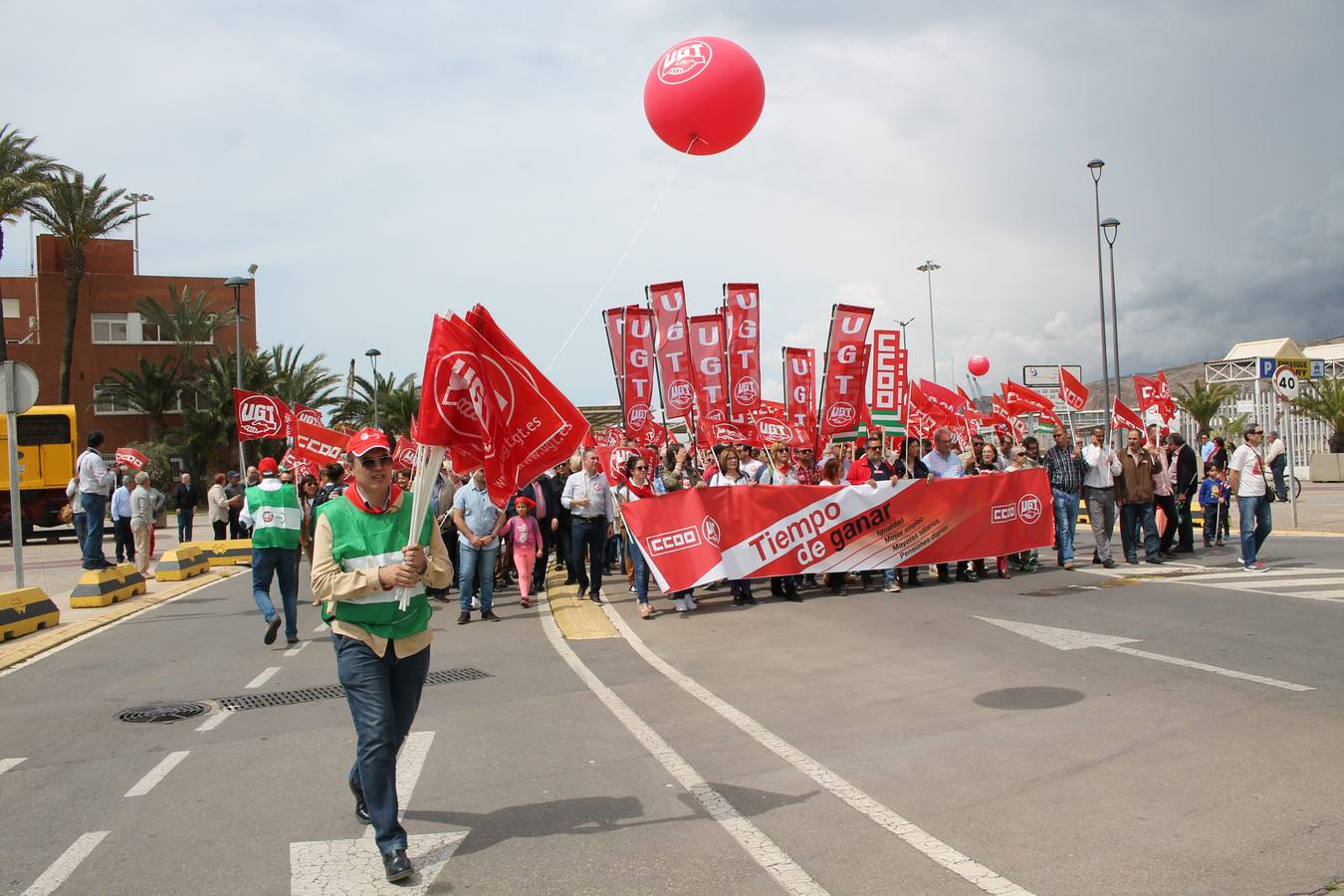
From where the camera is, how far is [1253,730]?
6.22 metres

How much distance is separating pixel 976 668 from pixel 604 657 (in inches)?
131

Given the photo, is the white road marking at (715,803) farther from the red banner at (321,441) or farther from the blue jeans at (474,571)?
the red banner at (321,441)

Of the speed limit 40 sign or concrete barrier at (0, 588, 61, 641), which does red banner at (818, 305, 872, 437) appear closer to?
the speed limit 40 sign


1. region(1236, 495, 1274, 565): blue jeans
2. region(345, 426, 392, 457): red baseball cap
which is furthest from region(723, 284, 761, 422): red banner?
region(345, 426, 392, 457): red baseball cap

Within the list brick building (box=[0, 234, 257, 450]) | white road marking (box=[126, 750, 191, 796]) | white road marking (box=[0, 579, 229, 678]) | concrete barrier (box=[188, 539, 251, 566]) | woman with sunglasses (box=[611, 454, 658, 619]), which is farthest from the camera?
brick building (box=[0, 234, 257, 450])

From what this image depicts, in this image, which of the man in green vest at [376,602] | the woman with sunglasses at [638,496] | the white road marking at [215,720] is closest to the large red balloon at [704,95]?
the woman with sunglasses at [638,496]

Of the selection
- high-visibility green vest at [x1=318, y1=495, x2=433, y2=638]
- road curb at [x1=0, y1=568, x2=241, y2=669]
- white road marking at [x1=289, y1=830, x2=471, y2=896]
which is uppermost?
high-visibility green vest at [x1=318, y1=495, x2=433, y2=638]

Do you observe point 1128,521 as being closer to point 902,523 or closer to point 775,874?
point 902,523

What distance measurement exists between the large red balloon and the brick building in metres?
45.9

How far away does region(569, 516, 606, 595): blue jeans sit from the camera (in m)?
13.8

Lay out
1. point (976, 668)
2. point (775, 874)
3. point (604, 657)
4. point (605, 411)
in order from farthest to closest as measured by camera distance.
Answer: point (605, 411), point (604, 657), point (976, 668), point (775, 874)

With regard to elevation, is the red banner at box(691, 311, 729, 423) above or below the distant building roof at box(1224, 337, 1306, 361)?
below

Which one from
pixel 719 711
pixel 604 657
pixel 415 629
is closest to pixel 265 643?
pixel 604 657

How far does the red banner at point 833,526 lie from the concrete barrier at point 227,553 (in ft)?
40.2
